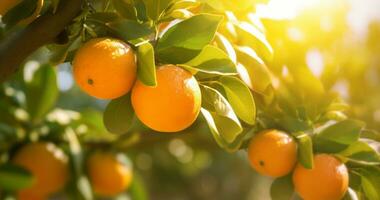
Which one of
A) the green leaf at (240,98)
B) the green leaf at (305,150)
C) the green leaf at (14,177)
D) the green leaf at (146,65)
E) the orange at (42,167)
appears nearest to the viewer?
the green leaf at (146,65)

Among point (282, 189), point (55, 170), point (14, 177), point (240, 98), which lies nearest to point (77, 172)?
point (55, 170)

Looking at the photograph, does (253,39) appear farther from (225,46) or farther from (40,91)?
(40,91)

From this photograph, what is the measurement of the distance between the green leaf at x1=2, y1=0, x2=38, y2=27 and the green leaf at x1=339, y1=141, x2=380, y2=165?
62cm

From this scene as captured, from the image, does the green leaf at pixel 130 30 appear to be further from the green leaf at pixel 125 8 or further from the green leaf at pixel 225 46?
the green leaf at pixel 225 46

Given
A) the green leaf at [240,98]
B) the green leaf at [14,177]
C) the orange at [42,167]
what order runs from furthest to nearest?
the orange at [42,167] → the green leaf at [14,177] → the green leaf at [240,98]

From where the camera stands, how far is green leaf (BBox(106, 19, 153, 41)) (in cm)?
79

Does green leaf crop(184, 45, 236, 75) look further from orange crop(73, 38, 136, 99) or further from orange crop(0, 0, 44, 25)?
orange crop(0, 0, 44, 25)

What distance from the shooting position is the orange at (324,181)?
0.96m

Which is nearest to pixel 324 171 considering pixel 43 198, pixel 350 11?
Answer: pixel 43 198

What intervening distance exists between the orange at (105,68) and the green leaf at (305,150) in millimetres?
363

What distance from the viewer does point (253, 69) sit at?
1.01 meters

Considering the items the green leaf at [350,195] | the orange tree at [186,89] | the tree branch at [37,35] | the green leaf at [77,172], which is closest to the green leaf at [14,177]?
the orange tree at [186,89]

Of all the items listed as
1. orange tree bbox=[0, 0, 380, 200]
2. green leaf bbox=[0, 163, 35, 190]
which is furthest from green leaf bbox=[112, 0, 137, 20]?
green leaf bbox=[0, 163, 35, 190]

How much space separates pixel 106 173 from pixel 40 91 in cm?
29
